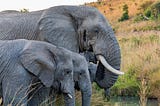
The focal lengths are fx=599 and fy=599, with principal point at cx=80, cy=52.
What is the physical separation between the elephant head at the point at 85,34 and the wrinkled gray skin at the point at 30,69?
0.90 metres

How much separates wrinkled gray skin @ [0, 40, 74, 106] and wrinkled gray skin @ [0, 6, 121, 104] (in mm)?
929

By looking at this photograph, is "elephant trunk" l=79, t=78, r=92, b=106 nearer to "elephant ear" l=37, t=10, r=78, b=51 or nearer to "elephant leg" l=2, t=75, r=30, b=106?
"elephant ear" l=37, t=10, r=78, b=51

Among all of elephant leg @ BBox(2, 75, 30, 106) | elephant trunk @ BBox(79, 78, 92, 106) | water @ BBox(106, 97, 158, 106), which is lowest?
water @ BBox(106, 97, 158, 106)

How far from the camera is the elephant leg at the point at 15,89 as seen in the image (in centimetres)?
611

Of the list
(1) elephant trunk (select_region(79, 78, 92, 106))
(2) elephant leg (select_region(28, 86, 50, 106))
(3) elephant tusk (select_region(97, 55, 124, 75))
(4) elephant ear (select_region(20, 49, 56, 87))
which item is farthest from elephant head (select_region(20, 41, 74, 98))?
(3) elephant tusk (select_region(97, 55, 124, 75))

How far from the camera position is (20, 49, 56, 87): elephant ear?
20.5 feet

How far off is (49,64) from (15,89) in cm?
50

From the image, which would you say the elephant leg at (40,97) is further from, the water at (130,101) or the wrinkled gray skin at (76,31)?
the water at (130,101)

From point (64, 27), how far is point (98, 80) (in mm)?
868

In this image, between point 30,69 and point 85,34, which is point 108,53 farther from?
point 30,69

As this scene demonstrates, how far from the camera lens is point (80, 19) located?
7.70m

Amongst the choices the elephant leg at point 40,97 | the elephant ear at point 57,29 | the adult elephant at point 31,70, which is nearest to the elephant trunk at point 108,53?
the elephant ear at point 57,29

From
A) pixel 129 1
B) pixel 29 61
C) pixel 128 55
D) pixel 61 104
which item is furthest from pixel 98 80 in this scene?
pixel 129 1

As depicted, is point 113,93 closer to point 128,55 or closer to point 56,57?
point 128,55
